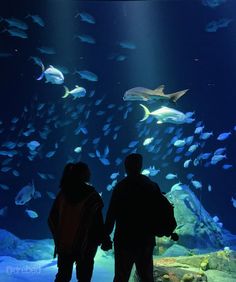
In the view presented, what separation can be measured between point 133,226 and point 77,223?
1.81 ft

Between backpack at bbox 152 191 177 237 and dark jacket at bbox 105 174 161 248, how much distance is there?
4 centimetres

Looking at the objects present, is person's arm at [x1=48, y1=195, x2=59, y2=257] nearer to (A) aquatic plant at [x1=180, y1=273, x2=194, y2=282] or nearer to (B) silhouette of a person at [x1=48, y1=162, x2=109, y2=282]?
(B) silhouette of a person at [x1=48, y1=162, x2=109, y2=282]

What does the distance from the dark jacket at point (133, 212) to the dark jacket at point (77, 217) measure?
0.58 ft

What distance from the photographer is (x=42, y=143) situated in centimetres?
1702

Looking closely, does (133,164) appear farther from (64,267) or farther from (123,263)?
(64,267)

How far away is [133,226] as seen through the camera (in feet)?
12.5

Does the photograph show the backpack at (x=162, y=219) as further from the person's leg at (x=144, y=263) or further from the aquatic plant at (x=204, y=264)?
the aquatic plant at (x=204, y=264)

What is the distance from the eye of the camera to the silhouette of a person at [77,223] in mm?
3758

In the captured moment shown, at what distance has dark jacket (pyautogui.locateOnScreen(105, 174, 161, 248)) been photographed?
3.80 meters

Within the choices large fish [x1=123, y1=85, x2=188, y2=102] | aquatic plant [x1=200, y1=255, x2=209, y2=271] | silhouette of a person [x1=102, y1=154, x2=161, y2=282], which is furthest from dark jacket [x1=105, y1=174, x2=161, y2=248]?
large fish [x1=123, y1=85, x2=188, y2=102]

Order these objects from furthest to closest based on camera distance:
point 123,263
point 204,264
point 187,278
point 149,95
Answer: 1. point 149,95
2. point 204,264
3. point 187,278
4. point 123,263

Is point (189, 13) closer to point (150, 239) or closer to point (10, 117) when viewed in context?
point (10, 117)

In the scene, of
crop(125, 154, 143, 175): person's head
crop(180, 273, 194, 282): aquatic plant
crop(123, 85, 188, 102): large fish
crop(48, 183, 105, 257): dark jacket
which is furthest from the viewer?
crop(123, 85, 188, 102): large fish

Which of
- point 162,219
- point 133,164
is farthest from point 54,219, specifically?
point 162,219
